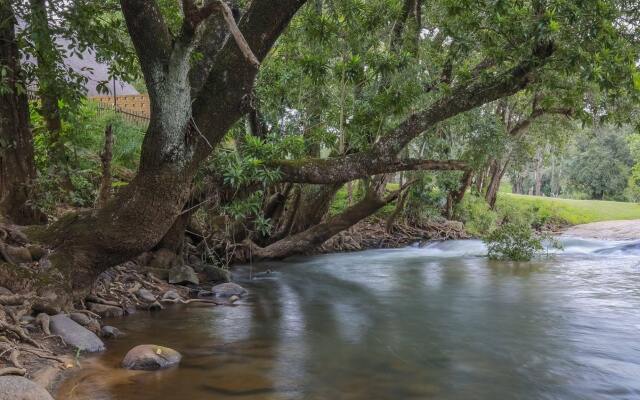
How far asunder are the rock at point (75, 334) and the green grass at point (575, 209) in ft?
85.1

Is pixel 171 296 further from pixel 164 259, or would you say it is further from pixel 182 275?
pixel 164 259

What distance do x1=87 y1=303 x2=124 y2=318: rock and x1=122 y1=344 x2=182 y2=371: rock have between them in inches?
83.9

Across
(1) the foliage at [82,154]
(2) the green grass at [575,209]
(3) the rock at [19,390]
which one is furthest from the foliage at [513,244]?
(3) the rock at [19,390]

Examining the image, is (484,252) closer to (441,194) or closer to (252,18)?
(441,194)

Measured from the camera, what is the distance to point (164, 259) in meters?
9.94

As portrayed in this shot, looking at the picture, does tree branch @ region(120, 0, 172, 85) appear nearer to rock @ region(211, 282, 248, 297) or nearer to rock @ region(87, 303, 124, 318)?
rock @ region(87, 303, 124, 318)

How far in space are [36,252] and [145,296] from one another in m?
1.90

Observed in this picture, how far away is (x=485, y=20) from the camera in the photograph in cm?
867

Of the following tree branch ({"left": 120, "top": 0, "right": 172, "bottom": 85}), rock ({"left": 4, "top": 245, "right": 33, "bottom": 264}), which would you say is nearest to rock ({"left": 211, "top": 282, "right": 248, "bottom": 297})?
rock ({"left": 4, "top": 245, "right": 33, "bottom": 264})

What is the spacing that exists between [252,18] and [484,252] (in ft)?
44.8

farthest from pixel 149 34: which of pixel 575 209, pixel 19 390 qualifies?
pixel 575 209

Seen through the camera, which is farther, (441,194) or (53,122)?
(441,194)

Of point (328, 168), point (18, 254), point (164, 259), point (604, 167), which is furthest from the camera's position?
point (604, 167)

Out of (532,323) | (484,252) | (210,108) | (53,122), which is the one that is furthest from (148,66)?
(484,252)
